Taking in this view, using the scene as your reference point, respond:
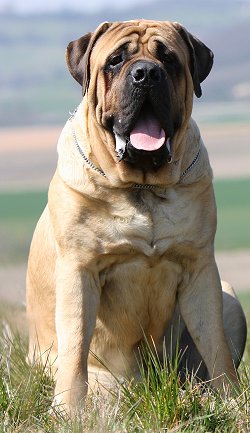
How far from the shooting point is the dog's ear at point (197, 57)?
5.00 m

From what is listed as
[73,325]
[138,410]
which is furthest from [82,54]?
[138,410]

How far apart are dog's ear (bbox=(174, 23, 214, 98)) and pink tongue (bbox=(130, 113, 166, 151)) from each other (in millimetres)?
292

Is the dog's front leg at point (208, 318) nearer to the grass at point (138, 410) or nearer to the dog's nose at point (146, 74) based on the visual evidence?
the grass at point (138, 410)

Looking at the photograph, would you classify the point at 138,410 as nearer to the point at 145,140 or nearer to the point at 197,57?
the point at 145,140

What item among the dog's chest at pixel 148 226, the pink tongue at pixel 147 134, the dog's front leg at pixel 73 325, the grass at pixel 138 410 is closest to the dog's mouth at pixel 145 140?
the pink tongue at pixel 147 134

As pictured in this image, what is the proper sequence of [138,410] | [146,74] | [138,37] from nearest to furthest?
[138,410]
[146,74]
[138,37]

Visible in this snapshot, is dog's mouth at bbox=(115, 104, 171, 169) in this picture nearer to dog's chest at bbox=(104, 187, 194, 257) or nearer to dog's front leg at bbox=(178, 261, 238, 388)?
dog's chest at bbox=(104, 187, 194, 257)

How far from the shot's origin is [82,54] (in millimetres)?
4949

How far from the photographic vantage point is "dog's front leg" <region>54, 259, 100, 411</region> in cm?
485

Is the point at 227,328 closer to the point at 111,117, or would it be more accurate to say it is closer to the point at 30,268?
the point at 30,268

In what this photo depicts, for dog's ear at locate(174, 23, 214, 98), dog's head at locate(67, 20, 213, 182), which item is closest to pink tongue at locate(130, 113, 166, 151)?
dog's head at locate(67, 20, 213, 182)

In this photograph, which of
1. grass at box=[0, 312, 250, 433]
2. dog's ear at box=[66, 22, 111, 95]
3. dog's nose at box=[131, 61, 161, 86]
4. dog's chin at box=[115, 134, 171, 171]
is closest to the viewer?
grass at box=[0, 312, 250, 433]

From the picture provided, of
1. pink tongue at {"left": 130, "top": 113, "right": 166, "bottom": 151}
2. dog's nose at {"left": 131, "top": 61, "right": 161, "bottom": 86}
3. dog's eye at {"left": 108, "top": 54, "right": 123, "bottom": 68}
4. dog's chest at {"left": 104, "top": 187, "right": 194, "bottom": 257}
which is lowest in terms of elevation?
dog's chest at {"left": 104, "top": 187, "right": 194, "bottom": 257}

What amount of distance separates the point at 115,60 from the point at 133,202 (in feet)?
2.09
